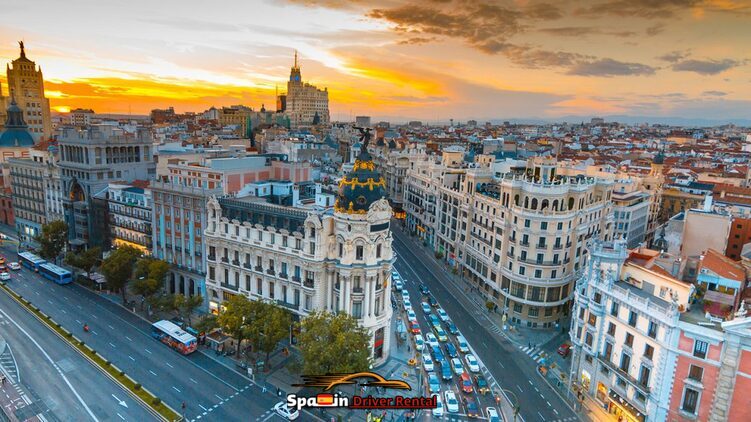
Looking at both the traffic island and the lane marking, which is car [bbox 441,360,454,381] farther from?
the lane marking

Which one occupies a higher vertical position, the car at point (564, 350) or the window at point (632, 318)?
the window at point (632, 318)

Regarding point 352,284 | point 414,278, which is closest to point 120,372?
point 352,284

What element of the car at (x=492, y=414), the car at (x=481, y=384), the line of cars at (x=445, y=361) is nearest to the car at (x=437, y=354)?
the line of cars at (x=445, y=361)

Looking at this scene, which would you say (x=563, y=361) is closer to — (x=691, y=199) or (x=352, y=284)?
(x=352, y=284)

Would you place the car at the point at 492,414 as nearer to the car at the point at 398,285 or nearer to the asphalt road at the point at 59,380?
the car at the point at 398,285

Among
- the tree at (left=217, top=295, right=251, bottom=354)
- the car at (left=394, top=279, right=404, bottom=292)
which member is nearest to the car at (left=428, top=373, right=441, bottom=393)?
the tree at (left=217, top=295, right=251, bottom=354)

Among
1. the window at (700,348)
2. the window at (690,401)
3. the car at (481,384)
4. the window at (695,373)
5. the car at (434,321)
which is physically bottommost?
the car at (481,384)

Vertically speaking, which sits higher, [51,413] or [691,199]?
[691,199]

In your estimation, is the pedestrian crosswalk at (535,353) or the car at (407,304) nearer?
the pedestrian crosswalk at (535,353)
